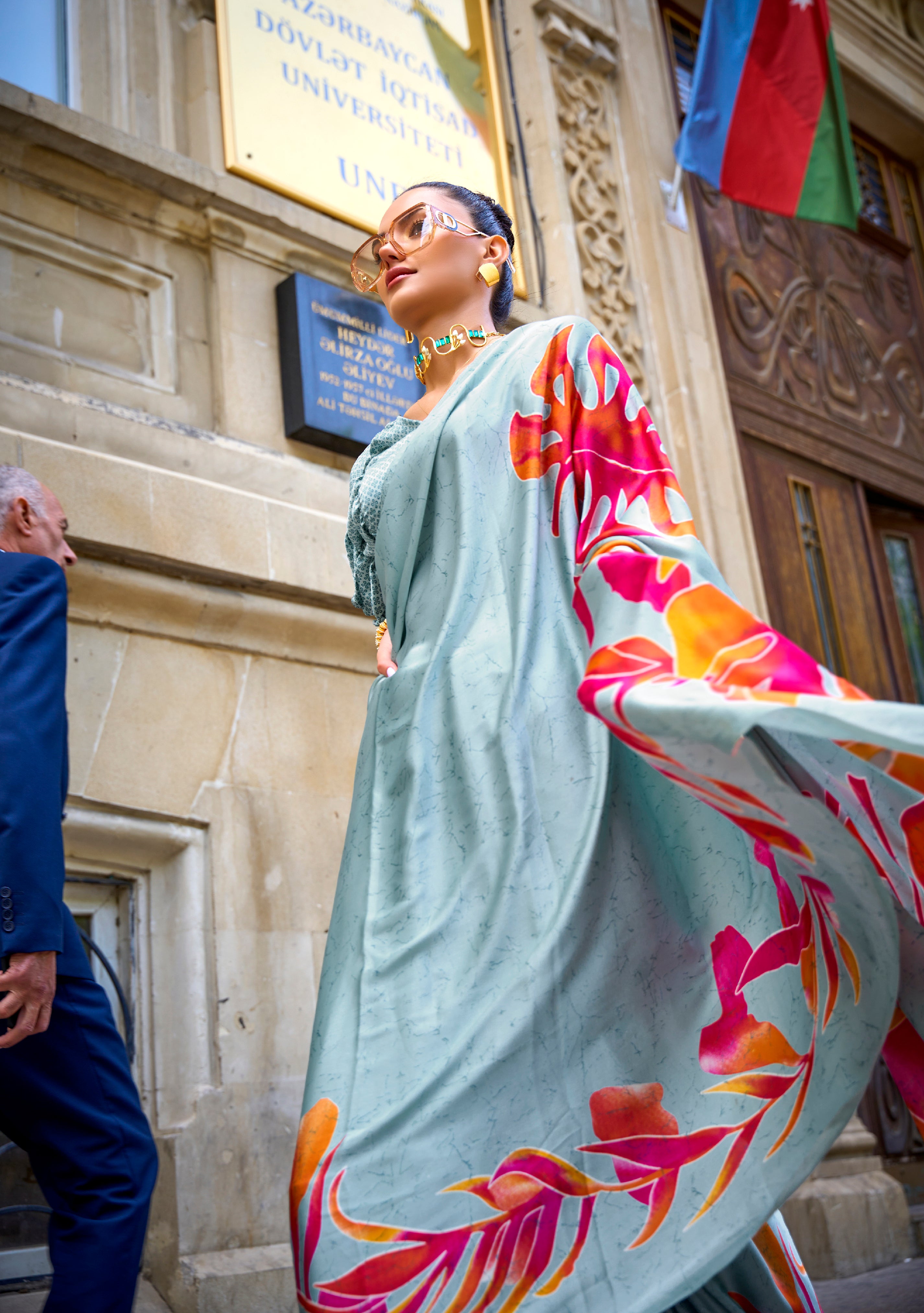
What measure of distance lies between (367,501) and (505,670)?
0.51 meters

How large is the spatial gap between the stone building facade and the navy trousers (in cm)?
80

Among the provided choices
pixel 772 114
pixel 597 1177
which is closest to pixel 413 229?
pixel 597 1177

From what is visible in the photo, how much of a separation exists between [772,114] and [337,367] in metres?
3.17

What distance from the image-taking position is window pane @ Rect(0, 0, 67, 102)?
384 cm

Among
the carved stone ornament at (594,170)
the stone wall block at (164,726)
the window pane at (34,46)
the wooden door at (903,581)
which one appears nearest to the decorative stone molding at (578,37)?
the carved stone ornament at (594,170)

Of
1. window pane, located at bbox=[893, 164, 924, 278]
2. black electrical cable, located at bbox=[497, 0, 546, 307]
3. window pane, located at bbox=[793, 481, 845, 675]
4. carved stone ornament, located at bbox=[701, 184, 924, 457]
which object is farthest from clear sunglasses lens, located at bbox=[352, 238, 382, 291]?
window pane, located at bbox=[893, 164, 924, 278]

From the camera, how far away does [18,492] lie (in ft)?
8.31

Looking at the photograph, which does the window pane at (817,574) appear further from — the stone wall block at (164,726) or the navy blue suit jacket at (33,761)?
the navy blue suit jacket at (33,761)

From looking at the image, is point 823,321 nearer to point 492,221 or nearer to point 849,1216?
point 849,1216

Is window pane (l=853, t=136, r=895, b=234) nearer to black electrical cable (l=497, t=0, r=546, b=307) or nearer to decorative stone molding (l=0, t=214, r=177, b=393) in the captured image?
black electrical cable (l=497, t=0, r=546, b=307)

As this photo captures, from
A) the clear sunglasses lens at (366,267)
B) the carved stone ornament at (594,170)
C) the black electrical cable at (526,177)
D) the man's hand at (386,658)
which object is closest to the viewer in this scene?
the man's hand at (386,658)

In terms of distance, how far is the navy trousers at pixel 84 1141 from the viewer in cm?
196

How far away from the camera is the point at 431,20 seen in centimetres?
516

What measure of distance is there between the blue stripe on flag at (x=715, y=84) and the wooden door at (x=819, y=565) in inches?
52.7
